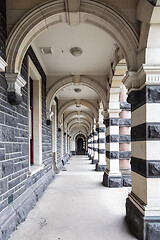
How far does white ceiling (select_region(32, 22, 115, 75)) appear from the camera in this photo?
391cm

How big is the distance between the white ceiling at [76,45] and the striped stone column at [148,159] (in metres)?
1.70

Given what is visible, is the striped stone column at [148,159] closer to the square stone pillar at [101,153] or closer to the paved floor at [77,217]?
the paved floor at [77,217]

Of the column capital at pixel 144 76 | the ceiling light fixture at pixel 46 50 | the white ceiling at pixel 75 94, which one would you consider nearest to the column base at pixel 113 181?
the column capital at pixel 144 76

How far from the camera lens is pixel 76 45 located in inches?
177

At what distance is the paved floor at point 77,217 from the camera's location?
265 centimetres

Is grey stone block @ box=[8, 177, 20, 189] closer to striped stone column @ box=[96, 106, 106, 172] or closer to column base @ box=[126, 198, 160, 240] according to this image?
column base @ box=[126, 198, 160, 240]

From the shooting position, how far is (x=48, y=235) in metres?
2.65

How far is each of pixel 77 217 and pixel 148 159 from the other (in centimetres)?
152

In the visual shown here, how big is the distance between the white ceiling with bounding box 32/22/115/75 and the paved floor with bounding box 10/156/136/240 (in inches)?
124

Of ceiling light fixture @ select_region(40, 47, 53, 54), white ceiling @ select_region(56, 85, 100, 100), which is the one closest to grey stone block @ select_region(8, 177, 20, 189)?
ceiling light fixture @ select_region(40, 47, 53, 54)

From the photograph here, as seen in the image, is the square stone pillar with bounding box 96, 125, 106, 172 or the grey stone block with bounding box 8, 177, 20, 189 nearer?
the grey stone block with bounding box 8, 177, 20, 189

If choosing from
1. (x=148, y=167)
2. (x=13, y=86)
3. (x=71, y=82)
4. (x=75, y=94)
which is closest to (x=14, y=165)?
(x=13, y=86)

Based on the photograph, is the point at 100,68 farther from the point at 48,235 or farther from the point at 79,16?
the point at 48,235

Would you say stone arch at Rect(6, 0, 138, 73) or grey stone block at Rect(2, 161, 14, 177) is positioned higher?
stone arch at Rect(6, 0, 138, 73)
